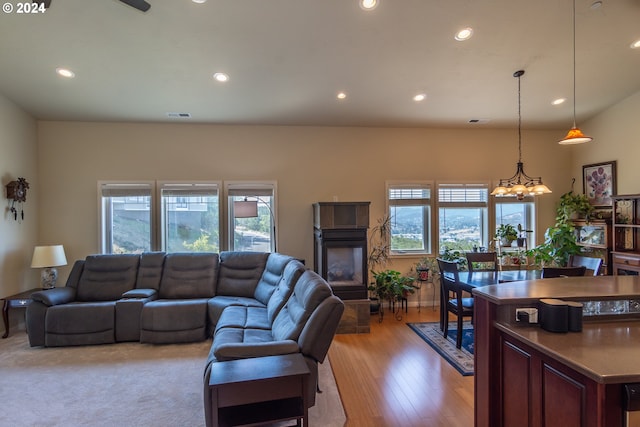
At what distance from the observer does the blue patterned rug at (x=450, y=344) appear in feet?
11.4

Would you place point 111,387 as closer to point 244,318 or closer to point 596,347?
point 244,318

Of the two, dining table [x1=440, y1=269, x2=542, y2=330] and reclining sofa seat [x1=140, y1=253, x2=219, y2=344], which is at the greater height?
dining table [x1=440, y1=269, x2=542, y2=330]

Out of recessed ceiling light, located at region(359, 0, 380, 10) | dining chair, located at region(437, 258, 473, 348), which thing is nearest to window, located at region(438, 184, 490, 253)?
dining chair, located at region(437, 258, 473, 348)

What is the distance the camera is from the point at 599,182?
544 centimetres

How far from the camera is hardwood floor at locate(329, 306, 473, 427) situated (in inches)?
102

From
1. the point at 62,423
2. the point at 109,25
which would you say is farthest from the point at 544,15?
the point at 62,423

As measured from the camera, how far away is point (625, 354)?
145 centimetres

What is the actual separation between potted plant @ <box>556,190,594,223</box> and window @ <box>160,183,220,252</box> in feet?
19.1

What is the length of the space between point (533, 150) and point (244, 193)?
5.16 meters

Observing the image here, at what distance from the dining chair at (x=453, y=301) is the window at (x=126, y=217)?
437cm

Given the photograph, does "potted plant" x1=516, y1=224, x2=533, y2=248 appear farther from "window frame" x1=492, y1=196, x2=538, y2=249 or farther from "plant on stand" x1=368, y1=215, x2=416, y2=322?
"plant on stand" x1=368, y1=215, x2=416, y2=322

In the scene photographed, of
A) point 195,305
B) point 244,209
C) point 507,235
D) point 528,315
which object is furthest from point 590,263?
point 195,305

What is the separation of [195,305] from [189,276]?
1.98 ft

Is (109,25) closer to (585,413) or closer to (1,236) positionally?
(1,236)
